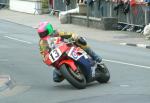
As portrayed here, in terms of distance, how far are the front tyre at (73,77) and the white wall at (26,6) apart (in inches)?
1414

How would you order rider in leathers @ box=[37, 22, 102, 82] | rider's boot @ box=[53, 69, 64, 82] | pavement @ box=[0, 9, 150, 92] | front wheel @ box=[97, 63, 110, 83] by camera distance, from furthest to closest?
pavement @ box=[0, 9, 150, 92] → front wheel @ box=[97, 63, 110, 83] → rider's boot @ box=[53, 69, 64, 82] → rider in leathers @ box=[37, 22, 102, 82]

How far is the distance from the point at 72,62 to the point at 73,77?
1.09ft

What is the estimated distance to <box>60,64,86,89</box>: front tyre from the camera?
12988 mm

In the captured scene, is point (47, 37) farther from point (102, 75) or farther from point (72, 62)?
point (102, 75)

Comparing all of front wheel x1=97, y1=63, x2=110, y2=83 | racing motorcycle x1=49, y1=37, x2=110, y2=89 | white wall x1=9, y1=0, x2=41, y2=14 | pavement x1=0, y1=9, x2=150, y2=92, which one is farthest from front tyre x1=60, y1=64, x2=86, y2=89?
white wall x1=9, y1=0, x2=41, y2=14

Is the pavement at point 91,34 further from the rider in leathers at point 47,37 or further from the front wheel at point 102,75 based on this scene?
the front wheel at point 102,75

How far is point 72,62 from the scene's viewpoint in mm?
13195

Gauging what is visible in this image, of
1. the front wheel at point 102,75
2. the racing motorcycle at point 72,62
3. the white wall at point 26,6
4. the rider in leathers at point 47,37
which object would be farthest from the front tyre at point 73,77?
the white wall at point 26,6

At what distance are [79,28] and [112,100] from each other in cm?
2402

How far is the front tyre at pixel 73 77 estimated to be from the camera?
511 inches

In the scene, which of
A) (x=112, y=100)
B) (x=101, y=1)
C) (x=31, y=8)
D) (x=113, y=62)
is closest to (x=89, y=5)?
(x=101, y=1)

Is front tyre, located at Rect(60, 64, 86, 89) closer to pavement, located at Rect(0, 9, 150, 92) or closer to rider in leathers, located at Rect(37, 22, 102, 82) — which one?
rider in leathers, located at Rect(37, 22, 102, 82)

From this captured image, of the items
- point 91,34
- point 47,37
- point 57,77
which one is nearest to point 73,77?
point 57,77

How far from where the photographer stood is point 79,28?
35.2 meters
